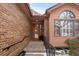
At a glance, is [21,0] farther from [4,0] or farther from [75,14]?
[75,14]

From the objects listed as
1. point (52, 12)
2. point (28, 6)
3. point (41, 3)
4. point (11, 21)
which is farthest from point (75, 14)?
point (11, 21)

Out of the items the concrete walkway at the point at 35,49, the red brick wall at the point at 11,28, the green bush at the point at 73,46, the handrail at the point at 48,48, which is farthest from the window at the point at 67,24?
the red brick wall at the point at 11,28

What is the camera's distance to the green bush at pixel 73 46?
194 cm

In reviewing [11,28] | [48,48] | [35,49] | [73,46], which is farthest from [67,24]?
[11,28]

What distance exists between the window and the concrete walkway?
0.32 meters

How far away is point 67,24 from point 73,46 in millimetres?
324

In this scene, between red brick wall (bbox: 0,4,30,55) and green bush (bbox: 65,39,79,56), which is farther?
green bush (bbox: 65,39,79,56)

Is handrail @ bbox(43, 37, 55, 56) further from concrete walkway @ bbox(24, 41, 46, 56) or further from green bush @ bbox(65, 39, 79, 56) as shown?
green bush @ bbox(65, 39, 79, 56)

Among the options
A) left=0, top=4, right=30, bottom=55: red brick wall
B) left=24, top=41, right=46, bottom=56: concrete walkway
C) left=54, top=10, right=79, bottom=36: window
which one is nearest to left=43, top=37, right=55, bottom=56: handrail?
left=24, top=41, right=46, bottom=56: concrete walkway

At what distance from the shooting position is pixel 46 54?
78.3 inches

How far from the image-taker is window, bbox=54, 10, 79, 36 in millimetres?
1971

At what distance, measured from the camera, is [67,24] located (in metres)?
1.98

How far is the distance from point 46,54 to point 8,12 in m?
0.80

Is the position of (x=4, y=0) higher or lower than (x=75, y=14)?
higher
